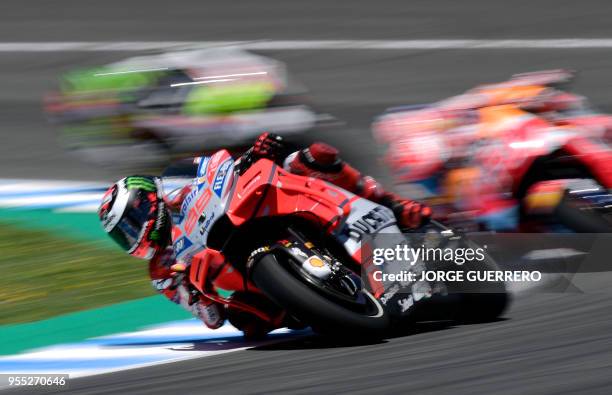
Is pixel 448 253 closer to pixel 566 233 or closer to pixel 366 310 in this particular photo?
pixel 366 310

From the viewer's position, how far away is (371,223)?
5664mm

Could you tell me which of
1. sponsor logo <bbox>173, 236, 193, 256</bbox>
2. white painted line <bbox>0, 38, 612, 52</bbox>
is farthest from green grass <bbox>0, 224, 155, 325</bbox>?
white painted line <bbox>0, 38, 612, 52</bbox>

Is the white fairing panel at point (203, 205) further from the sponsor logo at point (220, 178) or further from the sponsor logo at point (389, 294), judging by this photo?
the sponsor logo at point (389, 294)

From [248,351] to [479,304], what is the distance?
3.39 ft

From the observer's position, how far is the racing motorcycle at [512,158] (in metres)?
6.54

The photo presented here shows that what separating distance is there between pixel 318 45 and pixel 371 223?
9469 mm

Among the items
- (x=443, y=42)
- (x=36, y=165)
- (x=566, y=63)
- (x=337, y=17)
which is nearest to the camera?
(x=36, y=165)

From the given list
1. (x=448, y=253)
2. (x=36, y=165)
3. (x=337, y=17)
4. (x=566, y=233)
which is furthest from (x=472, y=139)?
(x=337, y=17)

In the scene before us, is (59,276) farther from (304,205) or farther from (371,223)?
(371,223)


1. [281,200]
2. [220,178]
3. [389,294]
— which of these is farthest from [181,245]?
[389,294]

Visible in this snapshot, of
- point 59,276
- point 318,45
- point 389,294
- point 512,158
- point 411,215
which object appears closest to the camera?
point 389,294

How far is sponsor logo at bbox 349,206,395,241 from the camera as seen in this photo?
5621 mm

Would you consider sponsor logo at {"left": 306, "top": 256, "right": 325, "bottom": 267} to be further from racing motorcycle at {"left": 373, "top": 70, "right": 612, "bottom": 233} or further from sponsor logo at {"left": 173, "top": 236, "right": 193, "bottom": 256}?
racing motorcycle at {"left": 373, "top": 70, "right": 612, "bottom": 233}

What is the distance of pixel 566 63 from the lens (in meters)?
13.2
